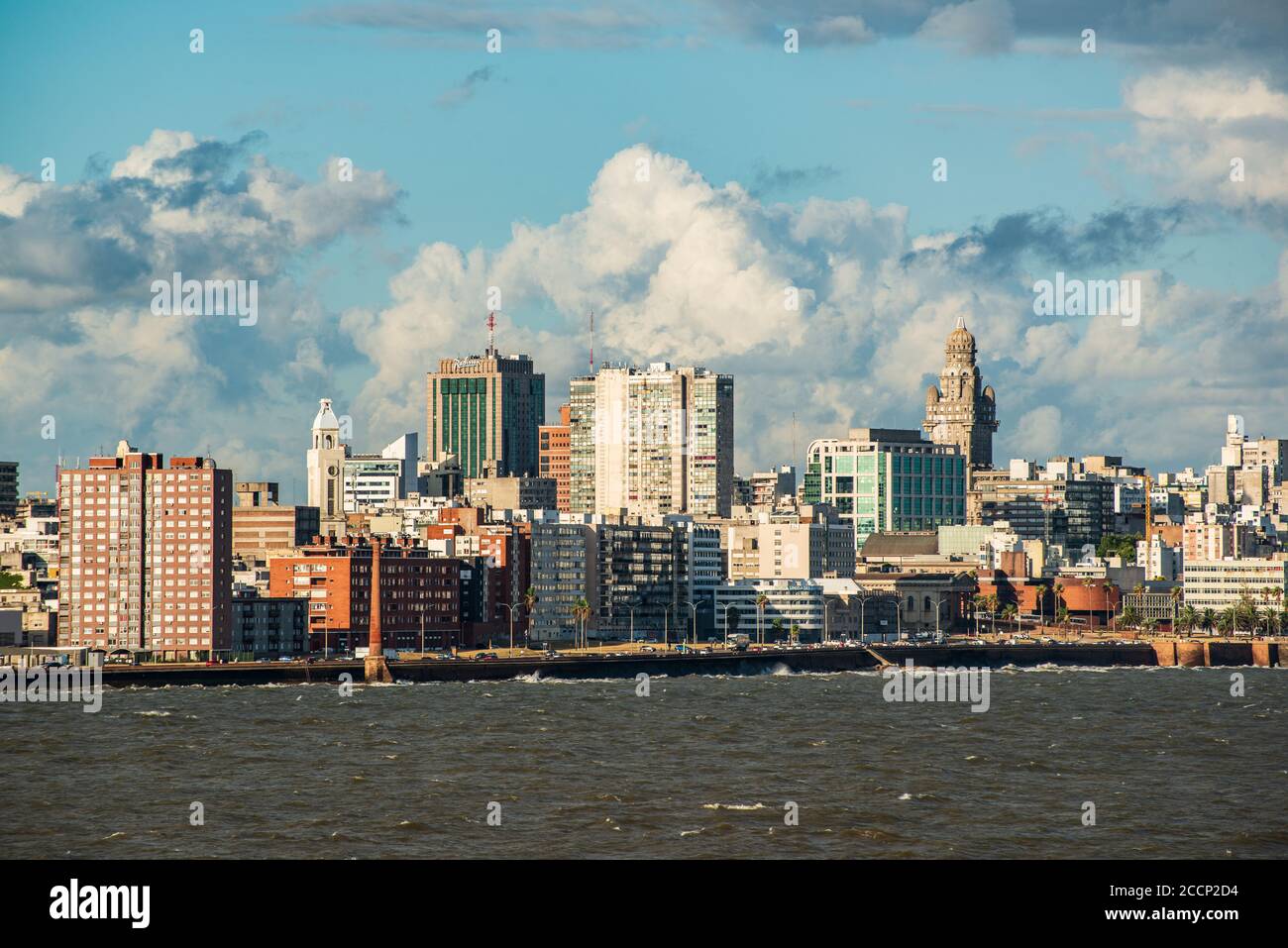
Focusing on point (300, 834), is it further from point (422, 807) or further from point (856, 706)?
point (856, 706)

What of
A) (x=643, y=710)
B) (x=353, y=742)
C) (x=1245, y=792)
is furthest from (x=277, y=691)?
(x=1245, y=792)
